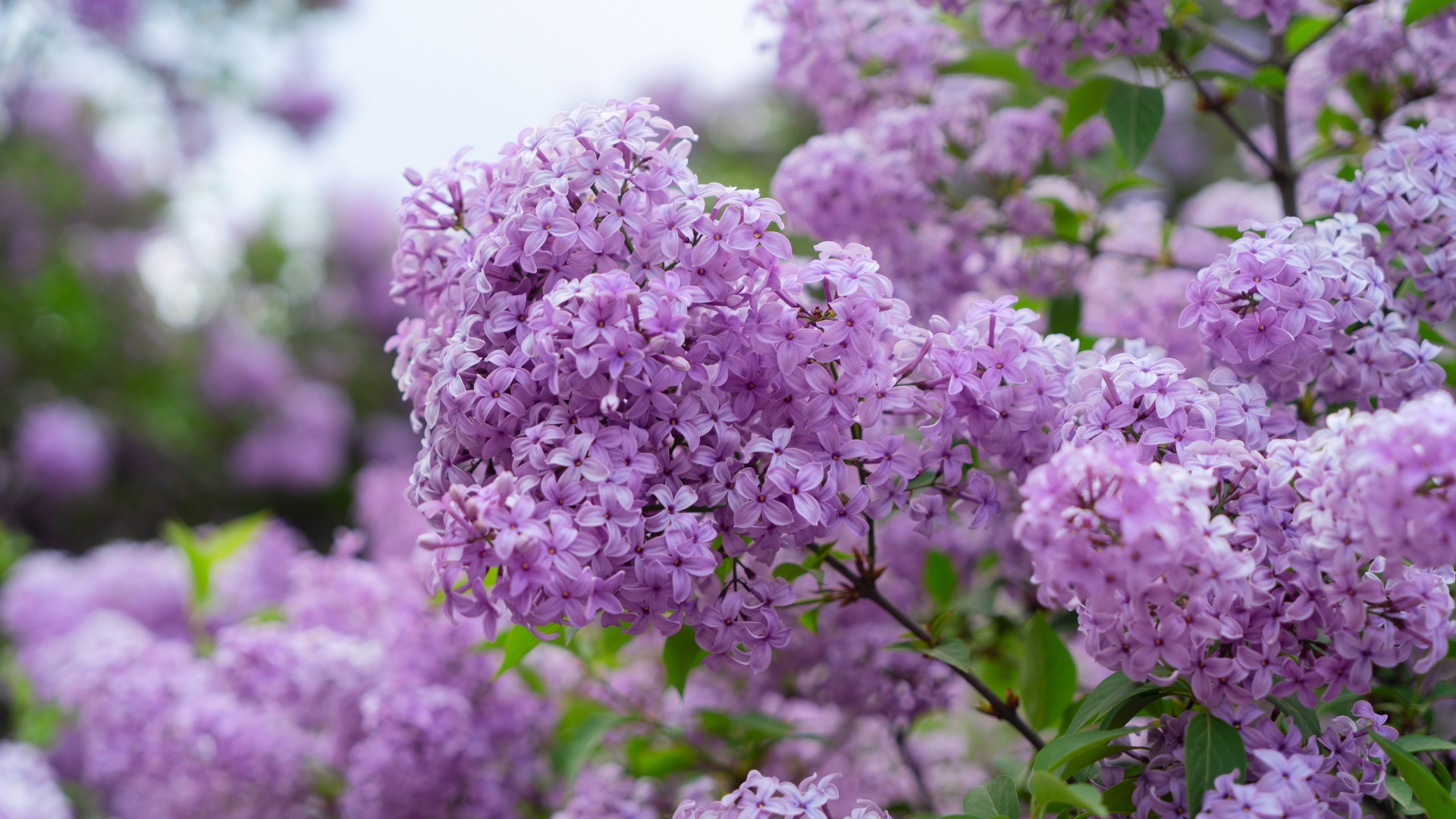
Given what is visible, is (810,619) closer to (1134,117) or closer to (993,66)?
(1134,117)

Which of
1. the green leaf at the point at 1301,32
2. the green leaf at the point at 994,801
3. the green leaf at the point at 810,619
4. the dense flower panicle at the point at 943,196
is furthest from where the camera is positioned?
the dense flower panicle at the point at 943,196

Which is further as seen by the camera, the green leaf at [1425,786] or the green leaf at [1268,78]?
the green leaf at [1268,78]

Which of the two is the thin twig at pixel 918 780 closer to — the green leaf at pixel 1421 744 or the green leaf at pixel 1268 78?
the green leaf at pixel 1421 744

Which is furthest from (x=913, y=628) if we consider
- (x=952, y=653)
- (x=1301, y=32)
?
(x=1301, y=32)

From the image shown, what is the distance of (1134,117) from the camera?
176cm

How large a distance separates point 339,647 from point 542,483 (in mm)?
1406

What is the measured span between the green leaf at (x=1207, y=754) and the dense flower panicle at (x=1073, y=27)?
3.86 ft

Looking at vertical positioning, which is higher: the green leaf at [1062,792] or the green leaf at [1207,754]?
the green leaf at [1207,754]

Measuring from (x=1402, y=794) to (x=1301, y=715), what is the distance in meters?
0.14

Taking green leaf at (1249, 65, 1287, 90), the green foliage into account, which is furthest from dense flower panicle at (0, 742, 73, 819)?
green leaf at (1249, 65, 1287, 90)

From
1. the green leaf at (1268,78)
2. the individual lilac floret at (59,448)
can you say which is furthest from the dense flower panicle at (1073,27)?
the individual lilac floret at (59,448)

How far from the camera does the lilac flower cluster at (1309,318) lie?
1.27m

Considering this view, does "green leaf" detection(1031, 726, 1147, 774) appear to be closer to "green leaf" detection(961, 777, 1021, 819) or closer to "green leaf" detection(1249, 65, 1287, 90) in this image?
"green leaf" detection(961, 777, 1021, 819)

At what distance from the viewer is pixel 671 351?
1.18 meters
